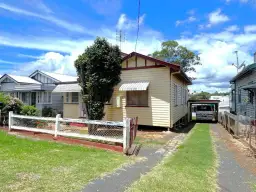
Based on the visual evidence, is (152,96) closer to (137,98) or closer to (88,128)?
(137,98)

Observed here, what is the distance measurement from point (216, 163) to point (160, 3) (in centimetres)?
740

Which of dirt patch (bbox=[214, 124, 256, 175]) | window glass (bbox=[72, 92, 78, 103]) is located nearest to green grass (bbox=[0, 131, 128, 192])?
dirt patch (bbox=[214, 124, 256, 175])

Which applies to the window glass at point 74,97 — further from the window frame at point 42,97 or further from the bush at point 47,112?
the window frame at point 42,97

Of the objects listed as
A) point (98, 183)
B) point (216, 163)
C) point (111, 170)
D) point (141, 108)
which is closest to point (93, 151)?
point (111, 170)

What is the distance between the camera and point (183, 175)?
533cm

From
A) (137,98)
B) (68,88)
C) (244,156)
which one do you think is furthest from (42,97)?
(244,156)

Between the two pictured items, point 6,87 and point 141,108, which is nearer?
point 141,108

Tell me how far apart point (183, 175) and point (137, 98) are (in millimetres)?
9289

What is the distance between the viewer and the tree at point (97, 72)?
10.6 meters

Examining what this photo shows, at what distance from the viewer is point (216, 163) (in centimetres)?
666

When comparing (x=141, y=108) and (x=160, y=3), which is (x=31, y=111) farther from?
(x=160, y=3)

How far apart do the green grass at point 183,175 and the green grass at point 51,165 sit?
1135mm

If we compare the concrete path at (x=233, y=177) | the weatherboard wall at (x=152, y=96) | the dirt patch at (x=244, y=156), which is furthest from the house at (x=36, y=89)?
the concrete path at (x=233, y=177)

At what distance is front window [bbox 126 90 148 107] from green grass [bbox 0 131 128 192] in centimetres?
654
